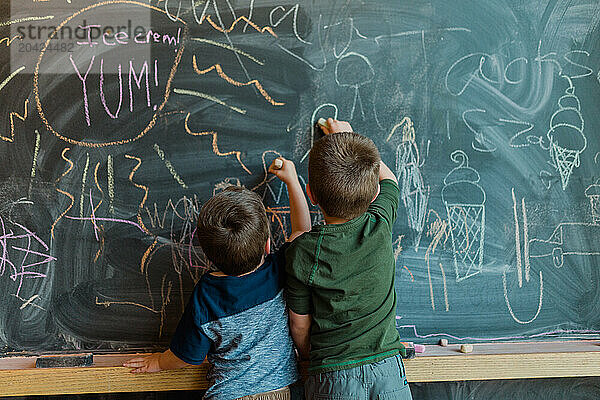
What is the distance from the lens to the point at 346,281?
1.39 meters

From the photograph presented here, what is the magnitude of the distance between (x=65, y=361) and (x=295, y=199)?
30.3 inches

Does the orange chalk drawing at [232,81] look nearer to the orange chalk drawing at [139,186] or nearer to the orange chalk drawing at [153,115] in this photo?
the orange chalk drawing at [153,115]

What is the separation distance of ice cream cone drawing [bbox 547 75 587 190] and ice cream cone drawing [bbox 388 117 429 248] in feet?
1.40

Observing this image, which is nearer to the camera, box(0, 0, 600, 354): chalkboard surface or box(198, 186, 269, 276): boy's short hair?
box(198, 186, 269, 276): boy's short hair

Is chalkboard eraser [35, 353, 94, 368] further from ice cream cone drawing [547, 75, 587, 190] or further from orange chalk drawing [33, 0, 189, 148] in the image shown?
ice cream cone drawing [547, 75, 587, 190]

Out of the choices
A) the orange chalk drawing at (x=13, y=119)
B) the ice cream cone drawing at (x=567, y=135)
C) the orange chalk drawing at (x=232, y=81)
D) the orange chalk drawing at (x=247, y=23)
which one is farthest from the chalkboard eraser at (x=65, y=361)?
the ice cream cone drawing at (x=567, y=135)

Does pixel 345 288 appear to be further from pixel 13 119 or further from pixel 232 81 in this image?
pixel 13 119

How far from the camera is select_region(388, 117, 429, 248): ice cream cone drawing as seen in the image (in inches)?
67.4

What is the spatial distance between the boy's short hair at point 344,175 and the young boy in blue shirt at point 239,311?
16cm

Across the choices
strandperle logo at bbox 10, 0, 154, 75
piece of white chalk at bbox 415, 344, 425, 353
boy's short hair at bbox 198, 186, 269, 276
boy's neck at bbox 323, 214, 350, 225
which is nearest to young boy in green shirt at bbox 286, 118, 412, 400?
boy's neck at bbox 323, 214, 350, 225

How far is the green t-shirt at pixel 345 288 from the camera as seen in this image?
1387mm

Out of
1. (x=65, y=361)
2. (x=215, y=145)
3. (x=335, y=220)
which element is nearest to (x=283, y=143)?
(x=215, y=145)

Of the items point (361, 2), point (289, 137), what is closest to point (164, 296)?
point (289, 137)

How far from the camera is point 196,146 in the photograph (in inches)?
65.1
